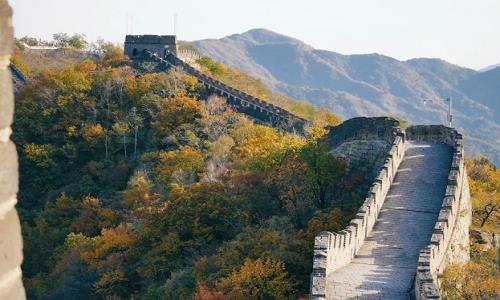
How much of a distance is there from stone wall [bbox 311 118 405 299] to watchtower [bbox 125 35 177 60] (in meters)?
38.5

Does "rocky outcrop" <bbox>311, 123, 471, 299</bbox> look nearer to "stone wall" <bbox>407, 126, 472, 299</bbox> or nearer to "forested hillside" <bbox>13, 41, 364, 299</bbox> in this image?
"stone wall" <bbox>407, 126, 472, 299</bbox>

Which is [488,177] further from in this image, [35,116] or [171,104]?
[35,116]

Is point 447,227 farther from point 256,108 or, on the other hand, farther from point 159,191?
point 256,108

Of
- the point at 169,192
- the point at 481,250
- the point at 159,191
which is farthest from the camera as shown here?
the point at 159,191

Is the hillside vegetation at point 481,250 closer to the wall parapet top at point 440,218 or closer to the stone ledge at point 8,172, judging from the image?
the wall parapet top at point 440,218

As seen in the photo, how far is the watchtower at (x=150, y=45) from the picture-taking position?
2601 inches

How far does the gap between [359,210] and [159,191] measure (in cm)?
2280

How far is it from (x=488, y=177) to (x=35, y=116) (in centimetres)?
3337

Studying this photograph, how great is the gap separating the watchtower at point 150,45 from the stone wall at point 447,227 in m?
40.6

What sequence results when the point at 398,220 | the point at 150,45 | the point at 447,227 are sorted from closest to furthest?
the point at 447,227 < the point at 398,220 < the point at 150,45

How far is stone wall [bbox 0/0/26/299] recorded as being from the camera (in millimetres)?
3504

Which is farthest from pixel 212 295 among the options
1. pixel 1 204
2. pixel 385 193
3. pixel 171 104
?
pixel 171 104

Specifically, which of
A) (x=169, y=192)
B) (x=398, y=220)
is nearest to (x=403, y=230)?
(x=398, y=220)

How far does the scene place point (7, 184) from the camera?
356 cm
